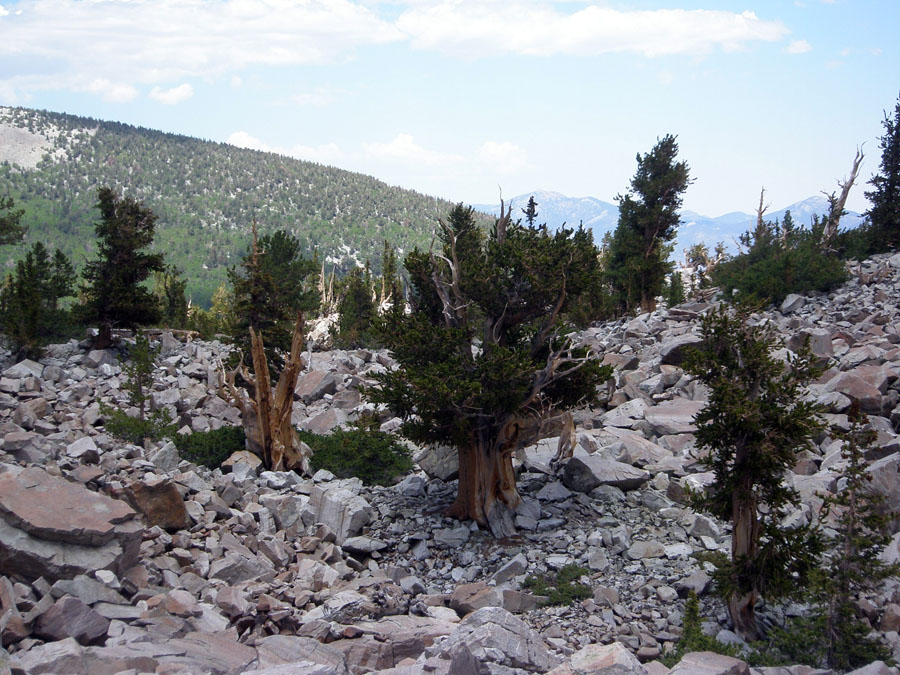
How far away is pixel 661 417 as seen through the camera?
18219mm

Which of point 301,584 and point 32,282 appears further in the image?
point 32,282

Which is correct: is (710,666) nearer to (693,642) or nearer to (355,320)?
(693,642)

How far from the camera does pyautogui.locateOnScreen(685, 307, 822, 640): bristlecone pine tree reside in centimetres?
848


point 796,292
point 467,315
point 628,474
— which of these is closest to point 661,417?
point 628,474

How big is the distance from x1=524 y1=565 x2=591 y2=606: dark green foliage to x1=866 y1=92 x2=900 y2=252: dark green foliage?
105 feet

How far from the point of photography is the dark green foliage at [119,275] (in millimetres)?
26875

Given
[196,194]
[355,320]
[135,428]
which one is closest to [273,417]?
[135,428]

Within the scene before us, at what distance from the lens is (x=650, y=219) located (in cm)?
3672

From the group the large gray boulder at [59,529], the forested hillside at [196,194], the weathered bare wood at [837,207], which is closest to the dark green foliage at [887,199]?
the weathered bare wood at [837,207]

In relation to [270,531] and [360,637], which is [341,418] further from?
[360,637]

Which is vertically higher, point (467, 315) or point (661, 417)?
point (467, 315)

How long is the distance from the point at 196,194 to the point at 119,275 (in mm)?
136525

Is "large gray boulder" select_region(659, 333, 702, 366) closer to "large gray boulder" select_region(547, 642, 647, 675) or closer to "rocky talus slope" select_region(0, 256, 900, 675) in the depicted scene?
"rocky talus slope" select_region(0, 256, 900, 675)

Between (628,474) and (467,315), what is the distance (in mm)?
4871
